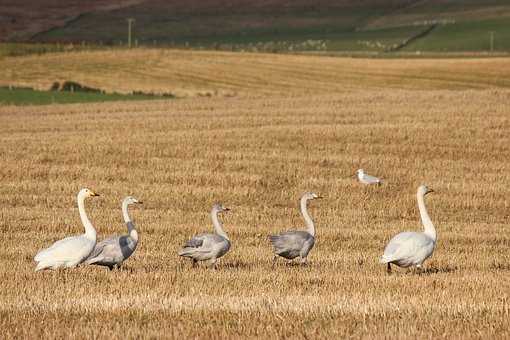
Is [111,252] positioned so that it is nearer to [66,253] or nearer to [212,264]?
[66,253]

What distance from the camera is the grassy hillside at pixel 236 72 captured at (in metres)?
59.3

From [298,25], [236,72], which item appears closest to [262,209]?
[236,72]

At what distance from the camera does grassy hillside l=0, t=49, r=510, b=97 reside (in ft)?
194

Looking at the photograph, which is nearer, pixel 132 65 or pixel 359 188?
pixel 359 188

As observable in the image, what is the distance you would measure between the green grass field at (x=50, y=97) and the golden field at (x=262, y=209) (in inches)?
209

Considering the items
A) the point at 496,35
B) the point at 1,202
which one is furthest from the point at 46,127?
the point at 496,35

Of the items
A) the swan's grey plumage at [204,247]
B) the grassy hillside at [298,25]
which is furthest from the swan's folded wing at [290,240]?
the grassy hillside at [298,25]

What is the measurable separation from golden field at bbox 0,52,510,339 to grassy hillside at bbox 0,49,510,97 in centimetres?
1352

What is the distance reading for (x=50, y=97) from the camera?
5344cm

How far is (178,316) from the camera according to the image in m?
11.4

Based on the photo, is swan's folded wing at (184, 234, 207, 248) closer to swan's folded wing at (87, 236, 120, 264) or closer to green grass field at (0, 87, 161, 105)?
swan's folded wing at (87, 236, 120, 264)

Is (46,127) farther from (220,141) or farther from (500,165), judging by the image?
(500,165)

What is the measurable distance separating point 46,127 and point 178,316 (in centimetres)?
2546

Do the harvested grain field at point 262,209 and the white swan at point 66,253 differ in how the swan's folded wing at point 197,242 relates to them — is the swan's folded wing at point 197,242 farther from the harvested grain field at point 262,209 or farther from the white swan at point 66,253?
the white swan at point 66,253
